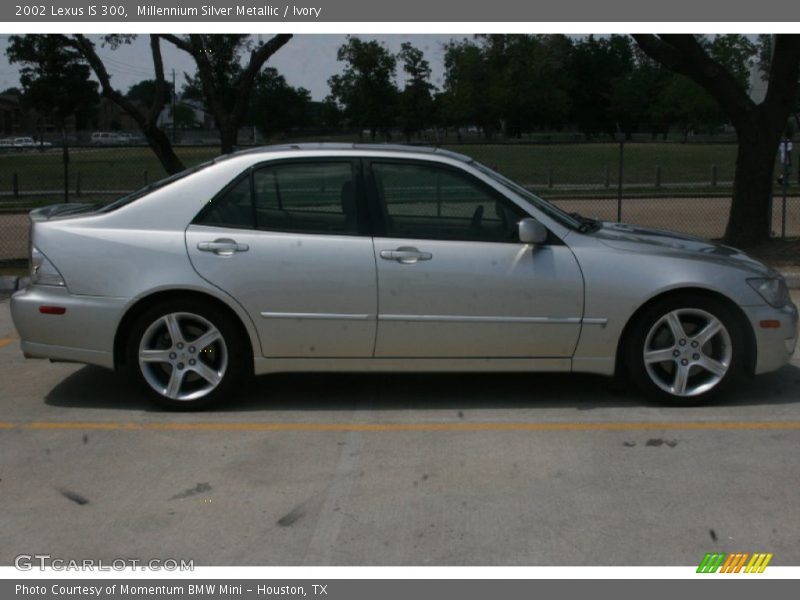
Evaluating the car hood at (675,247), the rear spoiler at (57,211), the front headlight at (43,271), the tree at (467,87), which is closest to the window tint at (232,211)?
the front headlight at (43,271)

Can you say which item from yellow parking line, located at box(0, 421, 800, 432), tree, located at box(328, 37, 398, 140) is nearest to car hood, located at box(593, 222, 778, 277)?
yellow parking line, located at box(0, 421, 800, 432)

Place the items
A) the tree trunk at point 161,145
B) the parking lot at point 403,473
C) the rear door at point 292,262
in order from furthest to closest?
the tree trunk at point 161,145 → the rear door at point 292,262 → the parking lot at point 403,473

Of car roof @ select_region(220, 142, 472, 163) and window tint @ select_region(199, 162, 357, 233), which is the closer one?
window tint @ select_region(199, 162, 357, 233)

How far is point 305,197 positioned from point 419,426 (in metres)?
1.59

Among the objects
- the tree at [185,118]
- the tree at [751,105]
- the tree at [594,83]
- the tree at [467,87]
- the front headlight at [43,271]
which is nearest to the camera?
the front headlight at [43,271]

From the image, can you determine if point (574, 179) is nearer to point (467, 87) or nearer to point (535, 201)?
point (467, 87)

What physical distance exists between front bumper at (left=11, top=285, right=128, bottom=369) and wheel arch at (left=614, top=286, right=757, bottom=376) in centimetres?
305

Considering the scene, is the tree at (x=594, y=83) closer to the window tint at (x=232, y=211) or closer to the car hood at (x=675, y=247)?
Result: the car hood at (x=675, y=247)

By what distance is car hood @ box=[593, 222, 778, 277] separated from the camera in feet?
20.0

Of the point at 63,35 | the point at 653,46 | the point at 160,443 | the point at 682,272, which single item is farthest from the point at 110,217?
the point at 653,46

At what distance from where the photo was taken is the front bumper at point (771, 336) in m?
6.04

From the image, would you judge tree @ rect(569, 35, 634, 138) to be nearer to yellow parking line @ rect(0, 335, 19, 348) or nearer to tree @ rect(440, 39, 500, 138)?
tree @ rect(440, 39, 500, 138)

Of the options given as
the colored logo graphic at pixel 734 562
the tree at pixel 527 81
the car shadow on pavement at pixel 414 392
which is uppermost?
the tree at pixel 527 81

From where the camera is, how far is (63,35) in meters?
12.2
